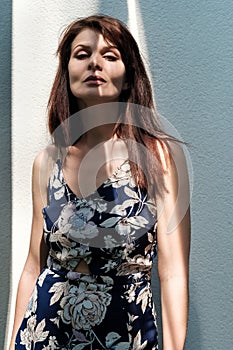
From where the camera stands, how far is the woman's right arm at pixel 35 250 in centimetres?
177

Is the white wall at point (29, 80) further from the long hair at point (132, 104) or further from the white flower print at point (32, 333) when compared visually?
the white flower print at point (32, 333)

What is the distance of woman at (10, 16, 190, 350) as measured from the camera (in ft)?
5.16

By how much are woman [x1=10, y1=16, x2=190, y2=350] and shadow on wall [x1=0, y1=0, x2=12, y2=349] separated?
0.95 feet

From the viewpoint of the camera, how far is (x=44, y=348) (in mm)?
1594

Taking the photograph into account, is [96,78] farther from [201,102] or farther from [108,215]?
[201,102]

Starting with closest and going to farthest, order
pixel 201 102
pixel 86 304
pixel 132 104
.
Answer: pixel 86 304
pixel 132 104
pixel 201 102

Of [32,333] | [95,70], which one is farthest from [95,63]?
[32,333]

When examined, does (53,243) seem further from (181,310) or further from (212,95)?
(212,95)

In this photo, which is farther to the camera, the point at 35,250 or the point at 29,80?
the point at 29,80

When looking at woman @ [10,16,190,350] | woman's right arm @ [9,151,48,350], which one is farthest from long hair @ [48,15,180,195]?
woman's right arm @ [9,151,48,350]

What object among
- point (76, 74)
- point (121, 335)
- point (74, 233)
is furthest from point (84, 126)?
point (121, 335)

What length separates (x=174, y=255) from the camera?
161 centimetres

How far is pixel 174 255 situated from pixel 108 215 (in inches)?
7.3

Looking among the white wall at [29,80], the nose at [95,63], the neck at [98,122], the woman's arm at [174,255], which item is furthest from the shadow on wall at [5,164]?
the woman's arm at [174,255]
